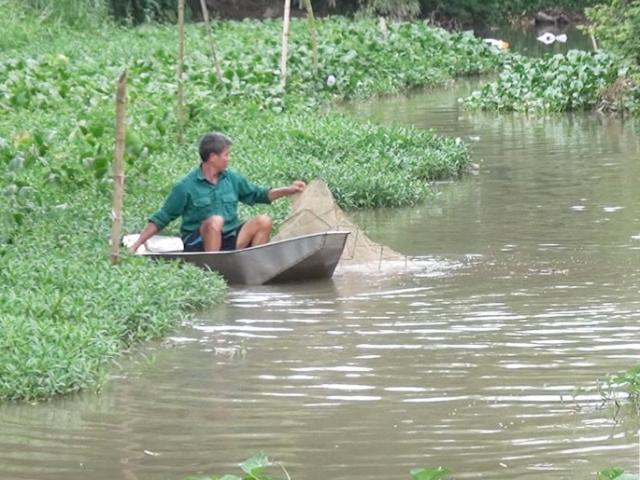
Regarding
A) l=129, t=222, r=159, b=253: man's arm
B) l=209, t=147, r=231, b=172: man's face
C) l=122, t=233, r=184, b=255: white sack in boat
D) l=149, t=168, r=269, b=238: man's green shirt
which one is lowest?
l=122, t=233, r=184, b=255: white sack in boat

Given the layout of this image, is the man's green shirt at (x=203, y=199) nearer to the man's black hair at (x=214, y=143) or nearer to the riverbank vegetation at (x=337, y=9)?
the man's black hair at (x=214, y=143)

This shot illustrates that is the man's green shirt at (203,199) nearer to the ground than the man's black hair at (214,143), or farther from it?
nearer to the ground

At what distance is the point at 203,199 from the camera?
31.9 ft

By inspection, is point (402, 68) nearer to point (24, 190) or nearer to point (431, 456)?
point (24, 190)

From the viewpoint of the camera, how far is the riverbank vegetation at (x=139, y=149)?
796cm

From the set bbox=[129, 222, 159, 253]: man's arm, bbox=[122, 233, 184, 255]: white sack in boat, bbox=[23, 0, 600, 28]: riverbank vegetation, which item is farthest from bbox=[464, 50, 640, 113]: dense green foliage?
bbox=[129, 222, 159, 253]: man's arm

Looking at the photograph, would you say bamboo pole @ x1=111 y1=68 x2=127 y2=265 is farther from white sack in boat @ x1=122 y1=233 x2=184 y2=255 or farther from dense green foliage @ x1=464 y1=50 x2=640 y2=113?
dense green foliage @ x1=464 y1=50 x2=640 y2=113

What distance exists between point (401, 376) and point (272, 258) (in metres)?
2.46

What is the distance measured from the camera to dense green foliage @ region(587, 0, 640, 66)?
1880 centimetres

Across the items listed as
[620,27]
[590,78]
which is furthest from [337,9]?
[620,27]

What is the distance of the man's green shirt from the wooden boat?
24 centimetres

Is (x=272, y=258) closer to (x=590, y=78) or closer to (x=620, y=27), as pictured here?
(x=620, y=27)

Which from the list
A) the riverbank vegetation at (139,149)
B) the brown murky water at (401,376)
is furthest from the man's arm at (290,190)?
the riverbank vegetation at (139,149)

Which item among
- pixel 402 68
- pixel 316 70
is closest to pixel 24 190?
pixel 316 70
